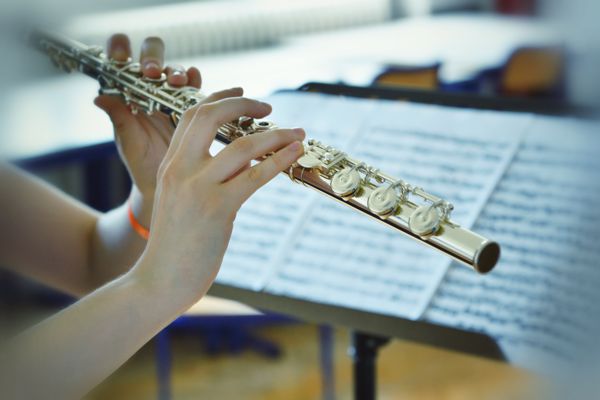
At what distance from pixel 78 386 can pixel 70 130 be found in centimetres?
170

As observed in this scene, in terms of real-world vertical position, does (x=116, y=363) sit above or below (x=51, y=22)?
above

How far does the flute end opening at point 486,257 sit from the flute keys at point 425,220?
50 millimetres

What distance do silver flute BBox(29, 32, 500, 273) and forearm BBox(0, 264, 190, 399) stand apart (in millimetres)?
167

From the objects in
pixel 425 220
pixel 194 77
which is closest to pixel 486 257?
pixel 425 220

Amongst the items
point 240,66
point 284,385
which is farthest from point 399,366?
point 240,66

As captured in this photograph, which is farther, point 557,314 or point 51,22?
point 51,22

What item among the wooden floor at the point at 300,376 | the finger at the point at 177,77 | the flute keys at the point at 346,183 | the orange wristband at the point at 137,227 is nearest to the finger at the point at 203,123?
the flute keys at the point at 346,183

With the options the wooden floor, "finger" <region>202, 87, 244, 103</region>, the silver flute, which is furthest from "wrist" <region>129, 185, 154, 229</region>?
the wooden floor

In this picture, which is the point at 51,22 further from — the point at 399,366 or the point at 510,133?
the point at 510,133

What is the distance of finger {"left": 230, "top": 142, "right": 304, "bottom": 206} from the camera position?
0.75 meters

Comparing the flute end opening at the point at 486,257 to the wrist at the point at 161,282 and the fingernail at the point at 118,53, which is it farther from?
the fingernail at the point at 118,53

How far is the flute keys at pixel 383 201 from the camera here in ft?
2.63

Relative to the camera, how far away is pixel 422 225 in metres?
0.78

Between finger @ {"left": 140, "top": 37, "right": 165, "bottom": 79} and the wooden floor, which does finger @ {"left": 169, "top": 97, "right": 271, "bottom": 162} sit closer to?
finger @ {"left": 140, "top": 37, "right": 165, "bottom": 79}
